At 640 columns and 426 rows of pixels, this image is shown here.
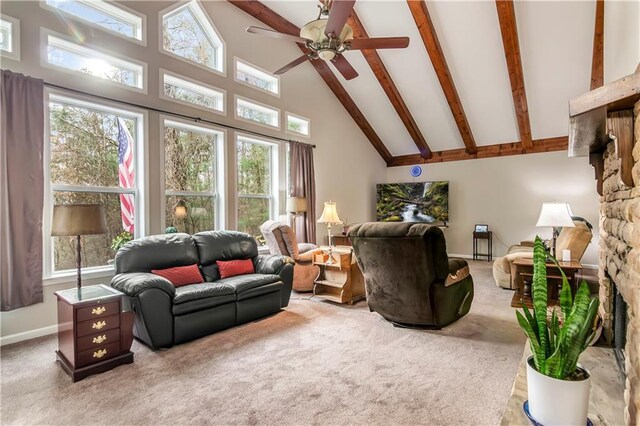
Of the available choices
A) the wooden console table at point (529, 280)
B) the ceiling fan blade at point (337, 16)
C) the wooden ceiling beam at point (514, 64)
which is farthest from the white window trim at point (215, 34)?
the wooden console table at point (529, 280)

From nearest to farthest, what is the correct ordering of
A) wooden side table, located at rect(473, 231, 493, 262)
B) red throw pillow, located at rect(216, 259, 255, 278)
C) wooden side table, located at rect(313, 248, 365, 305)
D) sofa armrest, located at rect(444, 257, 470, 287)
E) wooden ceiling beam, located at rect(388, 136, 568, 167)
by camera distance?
sofa armrest, located at rect(444, 257, 470, 287), red throw pillow, located at rect(216, 259, 255, 278), wooden side table, located at rect(313, 248, 365, 305), wooden ceiling beam, located at rect(388, 136, 568, 167), wooden side table, located at rect(473, 231, 493, 262)

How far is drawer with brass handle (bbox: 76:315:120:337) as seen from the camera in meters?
2.39

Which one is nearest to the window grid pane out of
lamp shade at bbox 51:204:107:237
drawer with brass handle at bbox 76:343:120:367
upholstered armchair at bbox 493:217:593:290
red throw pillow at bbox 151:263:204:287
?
lamp shade at bbox 51:204:107:237

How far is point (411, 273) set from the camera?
305 centimetres

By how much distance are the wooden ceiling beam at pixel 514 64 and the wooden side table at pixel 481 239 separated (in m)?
2.09

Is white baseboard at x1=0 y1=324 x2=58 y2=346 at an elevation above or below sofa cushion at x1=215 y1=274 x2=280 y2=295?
below

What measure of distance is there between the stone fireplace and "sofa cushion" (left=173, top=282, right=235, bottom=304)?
2878 mm

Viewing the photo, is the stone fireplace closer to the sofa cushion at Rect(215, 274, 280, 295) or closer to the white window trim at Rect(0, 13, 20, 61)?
the sofa cushion at Rect(215, 274, 280, 295)

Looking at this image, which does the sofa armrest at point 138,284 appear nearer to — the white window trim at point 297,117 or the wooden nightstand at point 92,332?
the wooden nightstand at point 92,332

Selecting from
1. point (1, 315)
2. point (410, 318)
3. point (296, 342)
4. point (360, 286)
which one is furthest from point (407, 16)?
point (1, 315)

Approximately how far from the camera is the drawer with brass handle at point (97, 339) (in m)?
2.38

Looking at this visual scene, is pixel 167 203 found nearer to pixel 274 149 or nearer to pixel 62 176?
pixel 62 176

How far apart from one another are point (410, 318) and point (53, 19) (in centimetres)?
464

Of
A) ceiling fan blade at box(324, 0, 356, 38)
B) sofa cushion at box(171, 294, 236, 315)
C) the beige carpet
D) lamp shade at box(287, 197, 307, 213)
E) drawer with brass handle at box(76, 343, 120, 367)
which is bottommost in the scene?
the beige carpet
